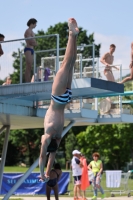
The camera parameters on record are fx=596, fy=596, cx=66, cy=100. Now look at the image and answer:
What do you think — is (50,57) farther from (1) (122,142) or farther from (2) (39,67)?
(1) (122,142)

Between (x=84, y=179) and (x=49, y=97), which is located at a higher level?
(x=49, y=97)

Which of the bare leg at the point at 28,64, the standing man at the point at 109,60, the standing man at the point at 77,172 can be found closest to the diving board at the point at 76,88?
the bare leg at the point at 28,64

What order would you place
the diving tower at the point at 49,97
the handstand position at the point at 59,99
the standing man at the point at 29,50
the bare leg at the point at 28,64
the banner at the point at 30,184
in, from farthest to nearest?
the banner at the point at 30,184
the bare leg at the point at 28,64
the standing man at the point at 29,50
the diving tower at the point at 49,97
the handstand position at the point at 59,99

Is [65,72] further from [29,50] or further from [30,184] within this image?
[30,184]

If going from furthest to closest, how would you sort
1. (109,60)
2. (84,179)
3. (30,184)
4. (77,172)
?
(30,184), (84,179), (77,172), (109,60)

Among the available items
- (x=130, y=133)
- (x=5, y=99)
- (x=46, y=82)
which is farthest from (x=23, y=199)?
(x=130, y=133)

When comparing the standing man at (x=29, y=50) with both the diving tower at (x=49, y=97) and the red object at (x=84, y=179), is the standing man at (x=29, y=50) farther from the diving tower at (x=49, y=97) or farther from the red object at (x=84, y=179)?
the red object at (x=84, y=179)

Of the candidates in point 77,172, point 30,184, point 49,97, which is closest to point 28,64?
point 49,97

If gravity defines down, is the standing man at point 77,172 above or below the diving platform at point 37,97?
below

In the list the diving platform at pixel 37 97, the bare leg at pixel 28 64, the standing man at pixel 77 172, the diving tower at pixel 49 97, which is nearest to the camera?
the diving platform at pixel 37 97

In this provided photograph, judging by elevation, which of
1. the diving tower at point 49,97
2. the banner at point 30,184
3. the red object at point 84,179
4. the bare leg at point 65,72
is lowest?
the banner at point 30,184

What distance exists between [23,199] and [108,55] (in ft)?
28.1

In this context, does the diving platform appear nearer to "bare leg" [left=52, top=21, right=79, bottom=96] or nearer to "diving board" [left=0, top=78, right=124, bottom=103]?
"diving board" [left=0, top=78, right=124, bottom=103]

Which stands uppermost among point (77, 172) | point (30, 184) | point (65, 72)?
point (65, 72)
